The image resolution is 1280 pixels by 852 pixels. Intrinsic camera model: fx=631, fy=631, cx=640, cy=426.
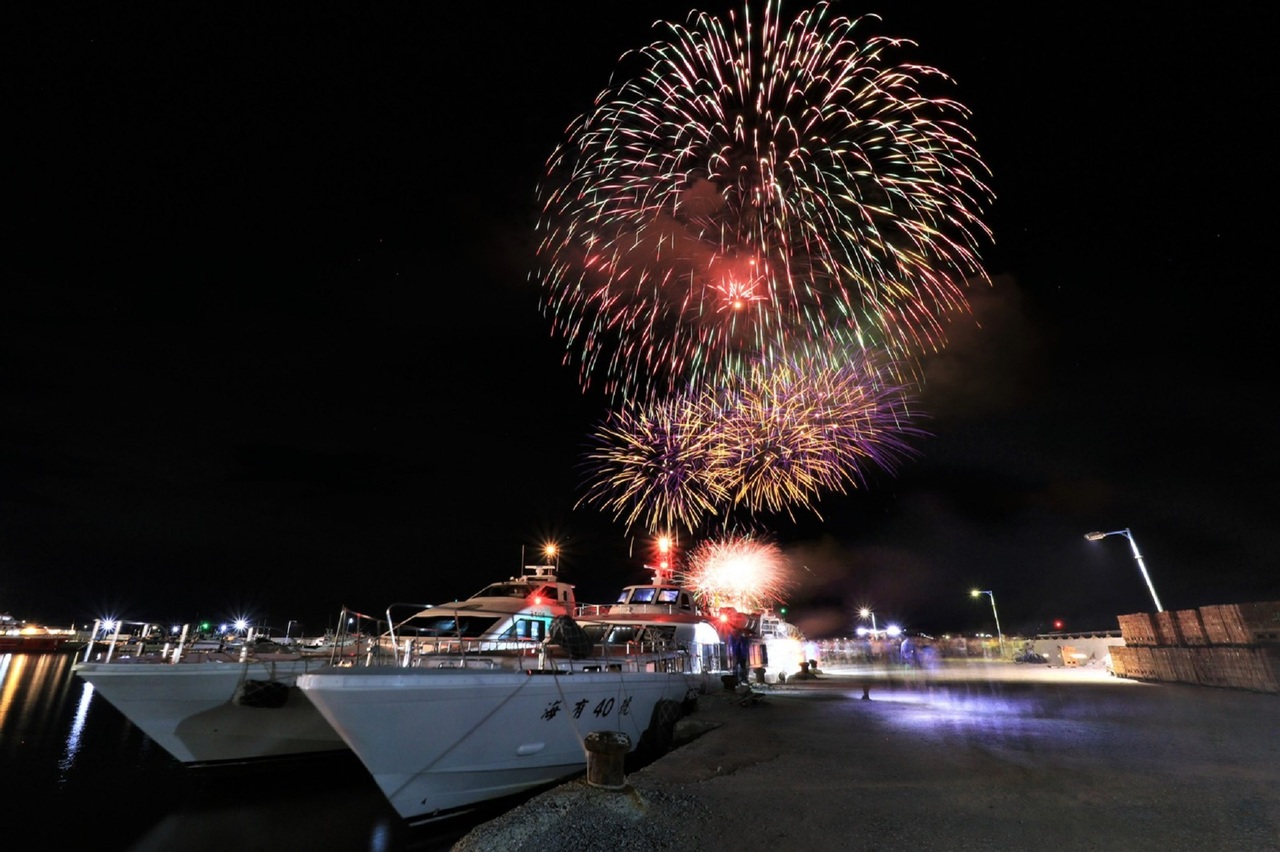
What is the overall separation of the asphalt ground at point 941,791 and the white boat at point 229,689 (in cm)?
469

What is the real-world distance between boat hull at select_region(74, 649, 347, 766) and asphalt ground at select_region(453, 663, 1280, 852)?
815cm

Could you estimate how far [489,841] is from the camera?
699 centimetres

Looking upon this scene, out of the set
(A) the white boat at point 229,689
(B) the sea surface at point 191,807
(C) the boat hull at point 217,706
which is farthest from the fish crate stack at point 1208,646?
(C) the boat hull at point 217,706

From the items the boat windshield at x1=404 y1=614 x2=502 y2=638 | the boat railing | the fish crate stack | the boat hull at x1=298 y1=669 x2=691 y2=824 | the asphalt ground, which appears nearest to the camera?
the asphalt ground

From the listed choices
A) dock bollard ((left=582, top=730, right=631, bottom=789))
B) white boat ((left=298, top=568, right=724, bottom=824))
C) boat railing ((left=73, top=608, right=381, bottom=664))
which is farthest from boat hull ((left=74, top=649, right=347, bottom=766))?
dock bollard ((left=582, top=730, right=631, bottom=789))

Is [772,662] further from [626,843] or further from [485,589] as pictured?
[626,843]

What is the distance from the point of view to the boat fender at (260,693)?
12.7 m

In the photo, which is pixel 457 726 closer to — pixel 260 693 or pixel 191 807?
pixel 260 693

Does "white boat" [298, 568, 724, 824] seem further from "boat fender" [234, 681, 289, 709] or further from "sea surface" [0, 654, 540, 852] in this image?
"boat fender" [234, 681, 289, 709]

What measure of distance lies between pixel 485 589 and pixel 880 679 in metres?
19.3

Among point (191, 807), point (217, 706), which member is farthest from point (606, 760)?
point (191, 807)

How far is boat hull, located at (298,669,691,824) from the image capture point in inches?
347

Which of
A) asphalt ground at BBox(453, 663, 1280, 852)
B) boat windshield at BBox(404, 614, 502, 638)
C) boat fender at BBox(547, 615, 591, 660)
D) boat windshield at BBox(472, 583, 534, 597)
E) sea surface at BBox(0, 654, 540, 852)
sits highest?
boat windshield at BBox(472, 583, 534, 597)

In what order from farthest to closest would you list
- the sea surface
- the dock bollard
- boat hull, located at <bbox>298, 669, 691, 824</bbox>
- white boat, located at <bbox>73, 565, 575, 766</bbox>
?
white boat, located at <bbox>73, 565, 575, 766</bbox> → the sea surface → boat hull, located at <bbox>298, 669, 691, 824</bbox> → the dock bollard
